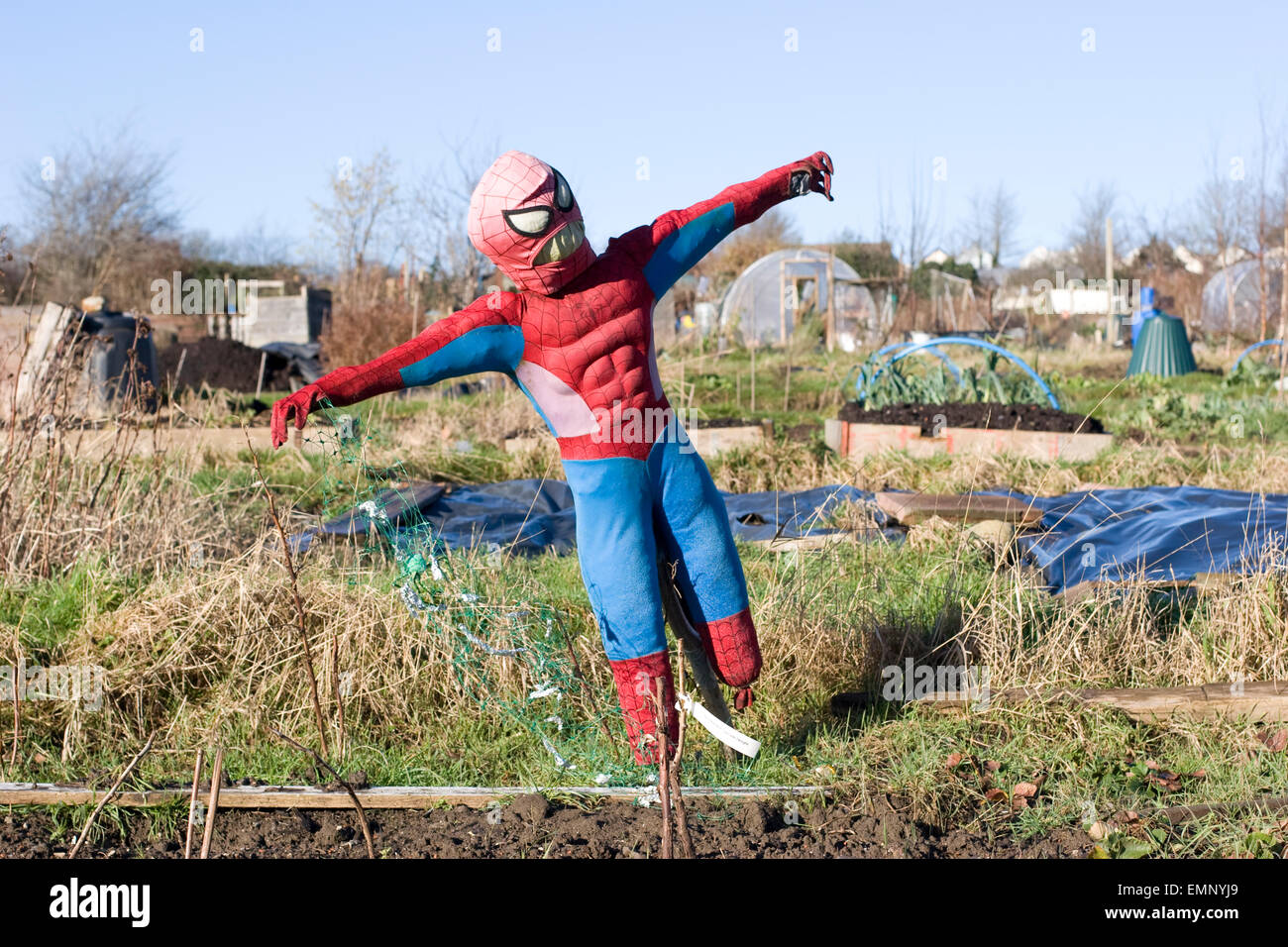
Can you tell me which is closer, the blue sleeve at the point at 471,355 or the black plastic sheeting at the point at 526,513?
the blue sleeve at the point at 471,355

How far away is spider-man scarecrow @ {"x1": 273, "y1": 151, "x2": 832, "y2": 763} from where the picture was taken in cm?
269

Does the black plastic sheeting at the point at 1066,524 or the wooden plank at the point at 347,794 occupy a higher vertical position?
the black plastic sheeting at the point at 1066,524

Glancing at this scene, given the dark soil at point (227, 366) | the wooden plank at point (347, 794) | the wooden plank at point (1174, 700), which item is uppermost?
the dark soil at point (227, 366)

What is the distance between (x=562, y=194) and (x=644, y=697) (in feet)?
4.18

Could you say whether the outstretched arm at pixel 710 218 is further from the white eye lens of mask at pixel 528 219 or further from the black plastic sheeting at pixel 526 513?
the black plastic sheeting at pixel 526 513

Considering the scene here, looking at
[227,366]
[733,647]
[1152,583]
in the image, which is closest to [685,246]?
[733,647]

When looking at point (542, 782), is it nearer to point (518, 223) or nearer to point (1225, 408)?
point (518, 223)

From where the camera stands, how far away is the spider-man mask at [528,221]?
2652 mm

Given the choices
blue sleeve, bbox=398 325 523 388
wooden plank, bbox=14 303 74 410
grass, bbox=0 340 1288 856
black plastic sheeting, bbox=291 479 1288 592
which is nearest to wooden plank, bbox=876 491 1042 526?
black plastic sheeting, bbox=291 479 1288 592

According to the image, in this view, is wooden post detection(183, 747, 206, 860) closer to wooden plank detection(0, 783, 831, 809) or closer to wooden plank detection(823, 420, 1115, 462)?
wooden plank detection(0, 783, 831, 809)

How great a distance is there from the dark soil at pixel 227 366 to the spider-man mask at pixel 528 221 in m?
12.9

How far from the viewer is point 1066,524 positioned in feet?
18.8

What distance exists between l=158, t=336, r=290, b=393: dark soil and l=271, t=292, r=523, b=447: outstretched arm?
1279cm

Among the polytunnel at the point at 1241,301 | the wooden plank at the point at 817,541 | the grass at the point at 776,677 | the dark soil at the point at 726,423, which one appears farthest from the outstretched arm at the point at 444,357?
the polytunnel at the point at 1241,301
